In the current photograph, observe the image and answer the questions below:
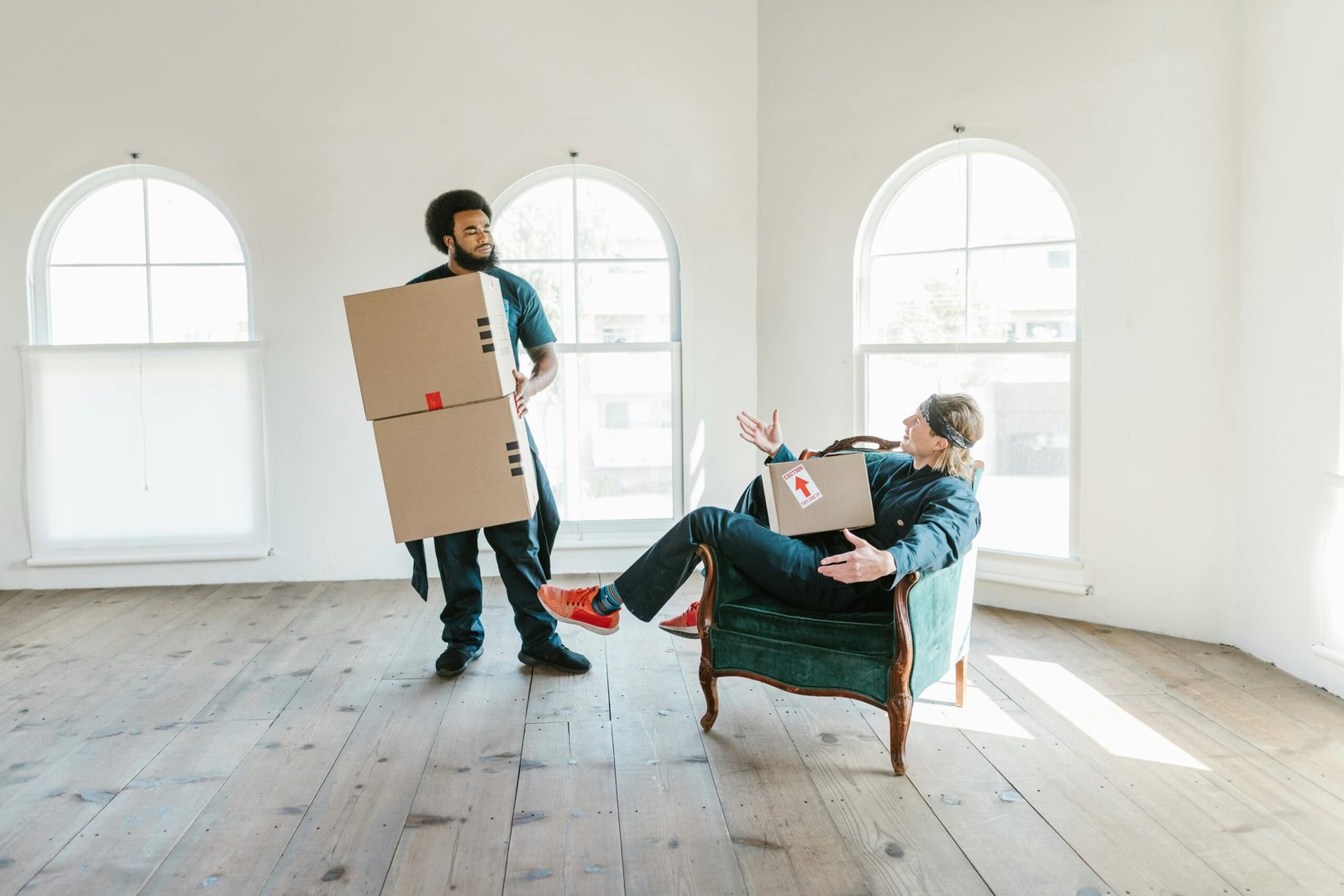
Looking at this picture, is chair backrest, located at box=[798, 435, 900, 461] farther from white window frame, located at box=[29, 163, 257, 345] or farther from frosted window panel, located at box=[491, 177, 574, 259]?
white window frame, located at box=[29, 163, 257, 345]

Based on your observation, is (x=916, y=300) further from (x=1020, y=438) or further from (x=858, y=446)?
(x=858, y=446)

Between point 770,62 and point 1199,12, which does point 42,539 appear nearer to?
point 770,62

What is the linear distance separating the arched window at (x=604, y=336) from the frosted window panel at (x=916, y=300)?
968mm

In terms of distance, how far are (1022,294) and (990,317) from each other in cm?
15

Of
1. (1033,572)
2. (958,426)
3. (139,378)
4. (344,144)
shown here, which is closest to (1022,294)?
(1033,572)

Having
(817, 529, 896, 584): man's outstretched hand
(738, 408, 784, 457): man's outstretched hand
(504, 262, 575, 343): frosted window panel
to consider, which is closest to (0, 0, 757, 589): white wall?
(504, 262, 575, 343): frosted window panel

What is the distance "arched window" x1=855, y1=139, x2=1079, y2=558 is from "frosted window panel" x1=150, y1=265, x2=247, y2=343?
2930 millimetres

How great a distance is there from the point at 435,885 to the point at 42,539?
3.73m

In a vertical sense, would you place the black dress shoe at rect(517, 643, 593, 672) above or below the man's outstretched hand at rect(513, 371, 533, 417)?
below

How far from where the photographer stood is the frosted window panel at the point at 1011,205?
397 cm

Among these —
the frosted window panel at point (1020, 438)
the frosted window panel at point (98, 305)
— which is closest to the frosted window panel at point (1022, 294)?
the frosted window panel at point (1020, 438)

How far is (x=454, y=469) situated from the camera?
294 cm

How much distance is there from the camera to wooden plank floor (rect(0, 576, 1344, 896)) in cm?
203

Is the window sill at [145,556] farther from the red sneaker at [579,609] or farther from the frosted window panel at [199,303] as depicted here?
the red sneaker at [579,609]
